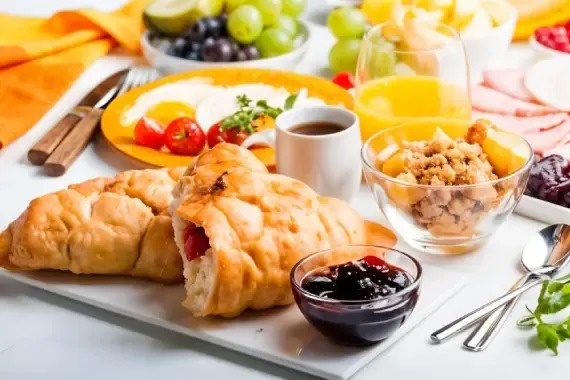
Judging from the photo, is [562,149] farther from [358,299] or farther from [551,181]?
[358,299]

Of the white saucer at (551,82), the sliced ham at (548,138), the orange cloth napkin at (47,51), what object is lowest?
the orange cloth napkin at (47,51)

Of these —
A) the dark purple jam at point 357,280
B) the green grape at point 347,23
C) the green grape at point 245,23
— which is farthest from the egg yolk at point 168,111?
the dark purple jam at point 357,280

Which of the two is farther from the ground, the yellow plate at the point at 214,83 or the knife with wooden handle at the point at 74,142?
the yellow plate at the point at 214,83

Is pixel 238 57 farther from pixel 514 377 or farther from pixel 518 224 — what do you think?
pixel 514 377

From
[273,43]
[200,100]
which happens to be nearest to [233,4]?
[273,43]

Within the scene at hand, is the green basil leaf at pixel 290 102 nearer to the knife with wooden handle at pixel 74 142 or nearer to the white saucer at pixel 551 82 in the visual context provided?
the knife with wooden handle at pixel 74 142

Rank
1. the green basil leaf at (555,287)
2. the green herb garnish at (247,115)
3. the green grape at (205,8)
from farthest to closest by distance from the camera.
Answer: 1. the green grape at (205,8)
2. the green herb garnish at (247,115)
3. the green basil leaf at (555,287)

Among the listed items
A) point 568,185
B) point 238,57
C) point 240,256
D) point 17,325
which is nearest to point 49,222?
point 17,325
